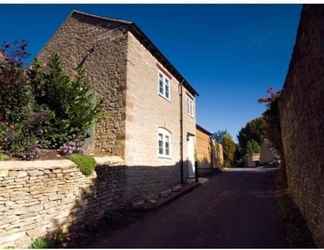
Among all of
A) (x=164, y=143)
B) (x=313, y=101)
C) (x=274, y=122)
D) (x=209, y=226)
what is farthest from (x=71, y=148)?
(x=274, y=122)

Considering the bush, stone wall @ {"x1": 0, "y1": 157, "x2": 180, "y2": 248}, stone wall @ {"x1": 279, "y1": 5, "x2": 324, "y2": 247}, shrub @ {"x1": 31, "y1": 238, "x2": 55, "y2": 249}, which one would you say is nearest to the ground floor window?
stone wall @ {"x1": 0, "y1": 157, "x2": 180, "y2": 248}

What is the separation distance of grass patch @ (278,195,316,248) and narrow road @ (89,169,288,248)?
19 cm

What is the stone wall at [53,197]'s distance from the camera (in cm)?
635

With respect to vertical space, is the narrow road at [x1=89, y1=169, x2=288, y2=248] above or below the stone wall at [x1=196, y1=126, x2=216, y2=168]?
below

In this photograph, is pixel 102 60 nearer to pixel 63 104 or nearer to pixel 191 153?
pixel 63 104

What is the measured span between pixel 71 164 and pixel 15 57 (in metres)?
4.90

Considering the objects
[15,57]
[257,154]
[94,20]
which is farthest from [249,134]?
[15,57]

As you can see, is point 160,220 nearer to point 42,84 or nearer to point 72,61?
point 42,84

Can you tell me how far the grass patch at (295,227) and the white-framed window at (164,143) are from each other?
675 centimetres

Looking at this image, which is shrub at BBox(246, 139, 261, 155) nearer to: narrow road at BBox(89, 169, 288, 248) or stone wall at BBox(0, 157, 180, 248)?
narrow road at BBox(89, 169, 288, 248)

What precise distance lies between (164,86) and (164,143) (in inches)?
132

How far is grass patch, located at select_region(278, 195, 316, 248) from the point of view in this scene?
6.20m

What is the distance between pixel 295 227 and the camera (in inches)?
288

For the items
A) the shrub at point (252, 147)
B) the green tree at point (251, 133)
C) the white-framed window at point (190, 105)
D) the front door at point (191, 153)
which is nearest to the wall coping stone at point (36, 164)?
the front door at point (191, 153)
